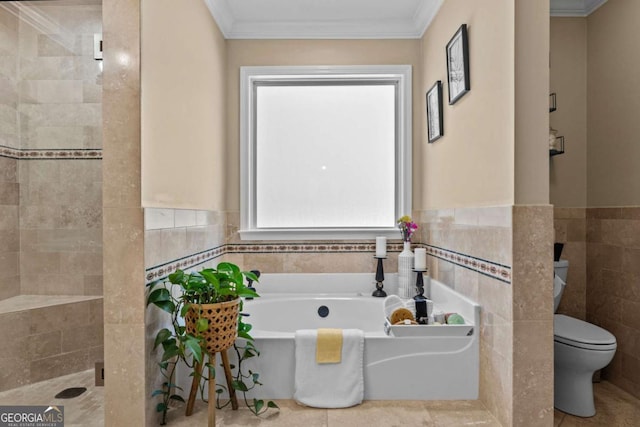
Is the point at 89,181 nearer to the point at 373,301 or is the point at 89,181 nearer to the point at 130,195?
the point at 130,195

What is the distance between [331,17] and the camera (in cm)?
278

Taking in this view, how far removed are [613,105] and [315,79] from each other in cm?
197

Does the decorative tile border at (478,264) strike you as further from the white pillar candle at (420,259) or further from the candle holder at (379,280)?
the candle holder at (379,280)

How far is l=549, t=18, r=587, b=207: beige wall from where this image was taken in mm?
2629

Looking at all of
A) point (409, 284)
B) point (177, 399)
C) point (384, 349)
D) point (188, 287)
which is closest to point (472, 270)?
point (384, 349)

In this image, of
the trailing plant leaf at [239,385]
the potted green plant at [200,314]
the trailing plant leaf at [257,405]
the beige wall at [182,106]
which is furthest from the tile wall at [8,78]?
the trailing plant leaf at [257,405]

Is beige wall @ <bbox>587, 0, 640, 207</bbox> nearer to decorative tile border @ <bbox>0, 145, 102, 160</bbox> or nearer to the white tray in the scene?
the white tray

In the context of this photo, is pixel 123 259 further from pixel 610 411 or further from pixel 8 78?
pixel 610 411

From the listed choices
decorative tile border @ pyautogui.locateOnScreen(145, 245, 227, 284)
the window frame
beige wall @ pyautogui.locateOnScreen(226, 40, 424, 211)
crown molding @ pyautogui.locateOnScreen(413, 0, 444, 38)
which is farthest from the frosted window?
decorative tile border @ pyautogui.locateOnScreen(145, 245, 227, 284)

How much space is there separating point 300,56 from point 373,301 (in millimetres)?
1871

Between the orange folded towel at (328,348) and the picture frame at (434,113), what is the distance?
1430 millimetres

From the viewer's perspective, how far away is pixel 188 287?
1575mm

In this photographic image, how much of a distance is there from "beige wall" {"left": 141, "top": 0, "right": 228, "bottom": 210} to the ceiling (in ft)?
0.58

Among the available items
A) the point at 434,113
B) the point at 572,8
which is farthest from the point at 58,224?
the point at 572,8
